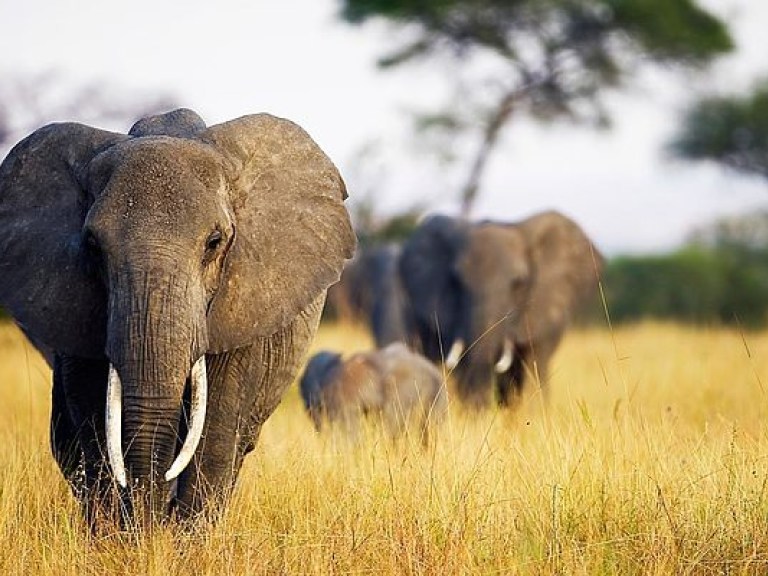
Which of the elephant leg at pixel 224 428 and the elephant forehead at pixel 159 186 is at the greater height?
the elephant forehead at pixel 159 186

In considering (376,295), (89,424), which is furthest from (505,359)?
(89,424)

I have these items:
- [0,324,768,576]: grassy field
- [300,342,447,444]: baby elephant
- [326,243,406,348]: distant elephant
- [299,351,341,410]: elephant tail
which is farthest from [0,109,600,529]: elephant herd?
[326,243,406,348]: distant elephant

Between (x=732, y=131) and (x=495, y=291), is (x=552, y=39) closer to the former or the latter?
(x=732, y=131)

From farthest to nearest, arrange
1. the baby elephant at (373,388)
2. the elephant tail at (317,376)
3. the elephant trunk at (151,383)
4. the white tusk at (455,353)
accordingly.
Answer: the white tusk at (455,353)
the elephant tail at (317,376)
the baby elephant at (373,388)
the elephant trunk at (151,383)

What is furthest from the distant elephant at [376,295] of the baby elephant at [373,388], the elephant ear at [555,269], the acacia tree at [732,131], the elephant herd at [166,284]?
the acacia tree at [732,131]

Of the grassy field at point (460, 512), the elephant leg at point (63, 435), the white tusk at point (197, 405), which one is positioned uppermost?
the white tusk at point (197, 405)

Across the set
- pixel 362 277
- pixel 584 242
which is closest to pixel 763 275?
pixel 362 277

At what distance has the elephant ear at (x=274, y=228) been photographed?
552 centimetres

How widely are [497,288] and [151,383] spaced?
7.91 meters

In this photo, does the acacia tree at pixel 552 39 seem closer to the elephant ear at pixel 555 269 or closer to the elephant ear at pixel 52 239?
the elephant ear at pixel 555 269

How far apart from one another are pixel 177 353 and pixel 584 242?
896cm

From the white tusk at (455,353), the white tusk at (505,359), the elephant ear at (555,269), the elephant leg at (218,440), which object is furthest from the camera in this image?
the elephant ear at (555,269)

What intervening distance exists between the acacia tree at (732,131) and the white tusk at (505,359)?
58.2 ft

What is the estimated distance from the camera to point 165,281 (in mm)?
4988
